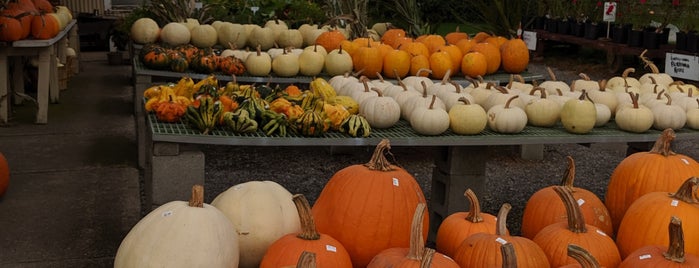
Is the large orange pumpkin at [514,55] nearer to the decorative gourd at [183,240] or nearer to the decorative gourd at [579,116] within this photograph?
the decorative gourd at [579,116]

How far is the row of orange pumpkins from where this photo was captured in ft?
7.48

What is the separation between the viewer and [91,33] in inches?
514

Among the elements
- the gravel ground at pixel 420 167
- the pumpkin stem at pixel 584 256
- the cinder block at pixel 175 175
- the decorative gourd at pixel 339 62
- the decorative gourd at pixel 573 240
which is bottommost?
the gravel ground at pixel 420 167

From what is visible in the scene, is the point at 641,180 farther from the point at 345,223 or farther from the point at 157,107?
the point at 157,107

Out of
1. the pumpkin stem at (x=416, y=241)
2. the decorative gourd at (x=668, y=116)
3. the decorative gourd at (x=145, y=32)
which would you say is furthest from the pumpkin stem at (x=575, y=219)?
the decorative gourd at (x=145, y=32)

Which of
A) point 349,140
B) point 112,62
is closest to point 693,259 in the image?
point 349,140

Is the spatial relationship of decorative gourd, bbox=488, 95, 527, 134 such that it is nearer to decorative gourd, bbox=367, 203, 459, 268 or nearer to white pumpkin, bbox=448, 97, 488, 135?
white pumpkin, bbox=448, 97, 488, 135

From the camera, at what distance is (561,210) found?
3027 mm

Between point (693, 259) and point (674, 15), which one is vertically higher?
point (674, 15)

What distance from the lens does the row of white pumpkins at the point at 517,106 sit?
13.6ft

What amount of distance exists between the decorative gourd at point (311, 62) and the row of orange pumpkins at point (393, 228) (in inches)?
127

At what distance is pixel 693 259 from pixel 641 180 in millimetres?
1124

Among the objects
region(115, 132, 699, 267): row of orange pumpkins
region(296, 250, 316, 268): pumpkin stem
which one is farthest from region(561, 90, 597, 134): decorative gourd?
region(296, 250, 316, 268): pumpkin stem

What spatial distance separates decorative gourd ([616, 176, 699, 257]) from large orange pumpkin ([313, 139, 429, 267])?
2.33 ft
